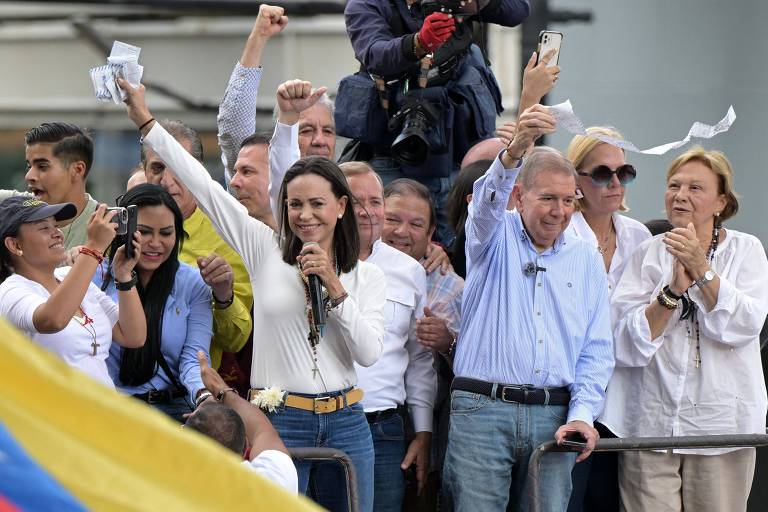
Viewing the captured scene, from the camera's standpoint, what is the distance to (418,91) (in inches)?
240

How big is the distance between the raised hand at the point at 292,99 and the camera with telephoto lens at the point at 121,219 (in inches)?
27.8

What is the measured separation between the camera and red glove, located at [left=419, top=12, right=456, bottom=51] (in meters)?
5.80

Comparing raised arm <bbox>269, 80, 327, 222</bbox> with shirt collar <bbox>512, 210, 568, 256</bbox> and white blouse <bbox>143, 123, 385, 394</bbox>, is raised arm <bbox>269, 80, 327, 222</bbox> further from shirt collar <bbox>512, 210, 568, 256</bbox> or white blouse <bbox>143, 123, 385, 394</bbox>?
shirt collar <bbox>512, 210, 568, 256</bbox>

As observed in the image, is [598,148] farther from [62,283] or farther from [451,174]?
[62,283]

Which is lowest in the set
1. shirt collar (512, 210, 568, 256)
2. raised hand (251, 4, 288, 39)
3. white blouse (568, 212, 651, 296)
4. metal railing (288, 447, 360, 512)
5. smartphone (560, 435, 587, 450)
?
metal railing (288, 447, 360, 512)

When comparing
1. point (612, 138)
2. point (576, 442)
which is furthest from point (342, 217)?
point (612, 138)

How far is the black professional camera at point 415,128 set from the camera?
5973mm

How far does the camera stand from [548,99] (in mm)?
11094

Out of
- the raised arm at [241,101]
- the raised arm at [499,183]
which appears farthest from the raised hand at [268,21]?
the raised arm at [499,183]

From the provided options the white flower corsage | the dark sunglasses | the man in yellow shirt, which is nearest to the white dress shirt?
the man in yellow shirt

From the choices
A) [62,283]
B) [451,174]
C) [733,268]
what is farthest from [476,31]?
[62,283]

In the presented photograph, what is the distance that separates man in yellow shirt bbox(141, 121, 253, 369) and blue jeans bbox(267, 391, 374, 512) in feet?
2.26

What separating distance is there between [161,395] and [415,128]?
165 cm

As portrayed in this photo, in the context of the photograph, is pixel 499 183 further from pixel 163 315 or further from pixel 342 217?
pixel 163 315
